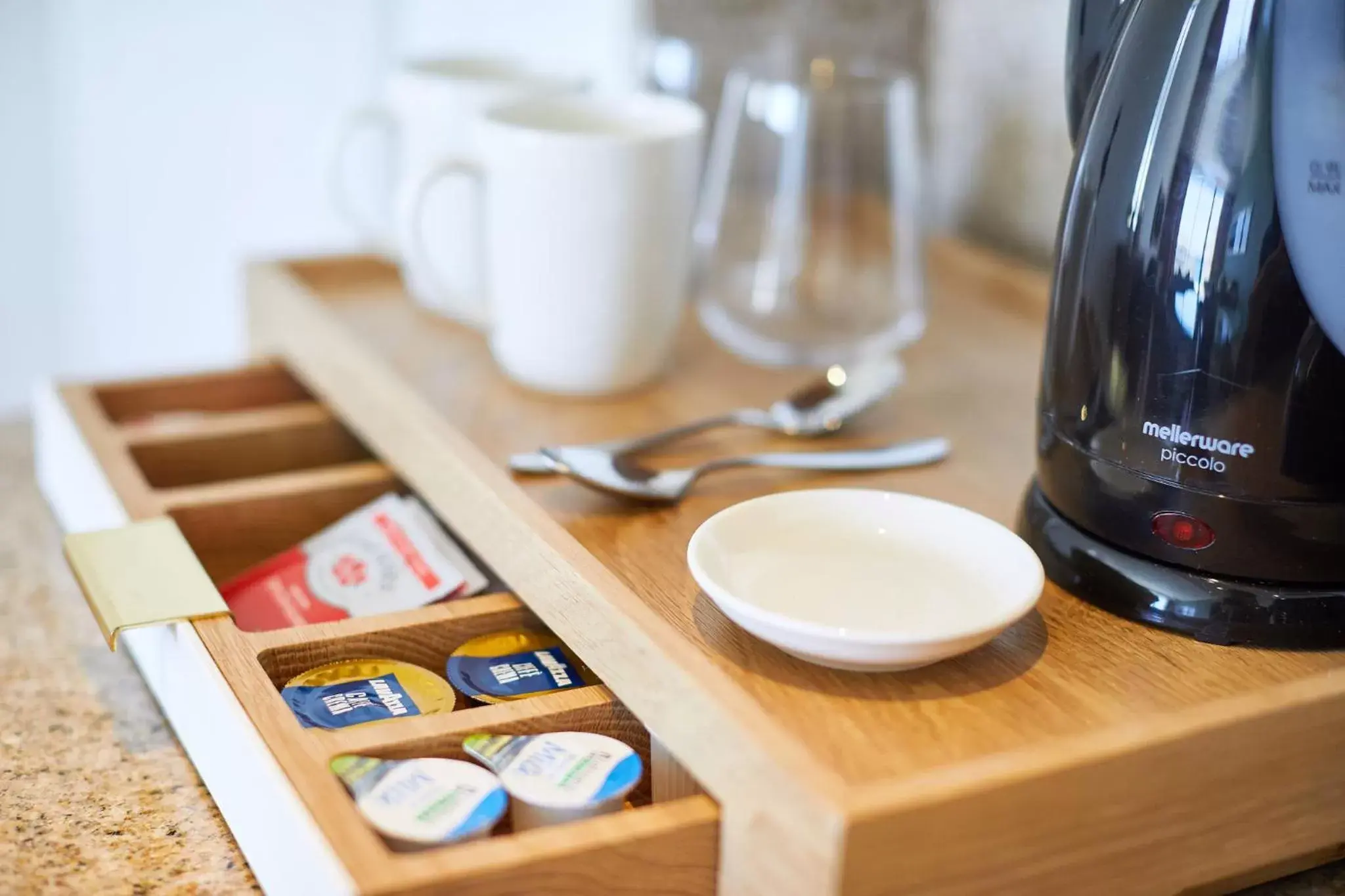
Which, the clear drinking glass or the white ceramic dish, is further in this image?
the clear drinking glass

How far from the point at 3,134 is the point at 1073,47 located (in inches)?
64.1

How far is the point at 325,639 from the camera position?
62cm

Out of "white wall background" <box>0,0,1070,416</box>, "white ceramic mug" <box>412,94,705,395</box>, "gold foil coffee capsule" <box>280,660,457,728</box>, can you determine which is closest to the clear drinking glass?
"white ceramic mug" <box>412,94,705,395</box>

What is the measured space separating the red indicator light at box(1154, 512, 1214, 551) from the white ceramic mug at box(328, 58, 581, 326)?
47cm

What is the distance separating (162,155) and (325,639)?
1.39 m

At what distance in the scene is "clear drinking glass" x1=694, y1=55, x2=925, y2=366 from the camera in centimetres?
91

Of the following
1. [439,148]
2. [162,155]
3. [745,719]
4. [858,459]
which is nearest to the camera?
[745,719]

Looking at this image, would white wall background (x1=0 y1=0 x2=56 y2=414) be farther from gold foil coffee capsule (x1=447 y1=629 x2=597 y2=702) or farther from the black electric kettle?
the black electric kettle

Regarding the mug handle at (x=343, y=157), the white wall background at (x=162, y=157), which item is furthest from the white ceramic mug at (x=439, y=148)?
the white wall background at (x=162, y=157)

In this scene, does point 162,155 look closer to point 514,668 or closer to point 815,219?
point 815,219

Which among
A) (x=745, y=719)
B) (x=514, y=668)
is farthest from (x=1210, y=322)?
(x=514, y=668)

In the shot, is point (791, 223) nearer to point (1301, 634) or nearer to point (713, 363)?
point (713, 363)

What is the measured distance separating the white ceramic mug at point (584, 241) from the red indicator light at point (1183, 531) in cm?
35

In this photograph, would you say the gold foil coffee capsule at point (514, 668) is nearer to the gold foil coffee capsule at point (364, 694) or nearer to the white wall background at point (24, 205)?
the gold foil coffee capsule at point (364, 694)
